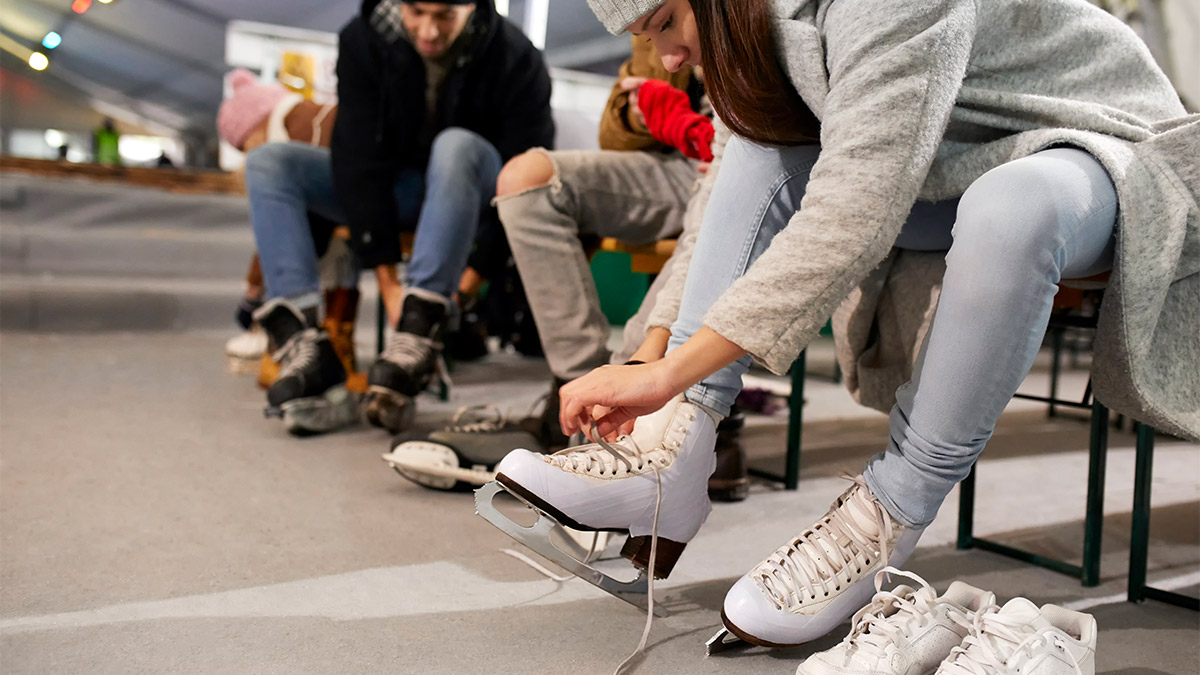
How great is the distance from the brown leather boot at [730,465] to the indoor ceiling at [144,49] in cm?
291

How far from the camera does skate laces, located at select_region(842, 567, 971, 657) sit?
69 cm

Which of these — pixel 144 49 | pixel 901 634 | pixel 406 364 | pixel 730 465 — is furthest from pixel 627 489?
pixel 144 49

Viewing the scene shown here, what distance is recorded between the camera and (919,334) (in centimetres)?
97

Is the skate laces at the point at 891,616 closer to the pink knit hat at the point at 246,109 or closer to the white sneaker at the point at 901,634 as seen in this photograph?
the white sneaker at the point at 901,634

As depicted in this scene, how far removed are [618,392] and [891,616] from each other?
11.3 inches

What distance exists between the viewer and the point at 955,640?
72 cm

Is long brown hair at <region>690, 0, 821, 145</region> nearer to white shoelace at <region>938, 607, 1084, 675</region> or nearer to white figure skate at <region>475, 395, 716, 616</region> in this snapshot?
white figure skate at <region>475, 395, 716, 616</region>

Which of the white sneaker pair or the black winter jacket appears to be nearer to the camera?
the white sneaker pair

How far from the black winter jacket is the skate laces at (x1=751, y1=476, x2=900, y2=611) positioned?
118 cm

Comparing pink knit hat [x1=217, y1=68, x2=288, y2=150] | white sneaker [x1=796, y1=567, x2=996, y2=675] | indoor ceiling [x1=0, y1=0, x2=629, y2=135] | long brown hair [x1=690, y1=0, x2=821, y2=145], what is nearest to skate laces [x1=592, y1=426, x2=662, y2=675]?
white sneaker [x1=796, y1=567, x2=996, y2=675]

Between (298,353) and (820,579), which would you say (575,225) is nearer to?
(298,353)

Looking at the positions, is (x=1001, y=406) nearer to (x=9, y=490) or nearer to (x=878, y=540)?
(x=878, y=540)

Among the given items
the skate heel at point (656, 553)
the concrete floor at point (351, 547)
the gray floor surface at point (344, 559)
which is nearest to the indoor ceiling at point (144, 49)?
the concrete floor at point (351, 547)

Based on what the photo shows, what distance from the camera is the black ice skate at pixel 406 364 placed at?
A: 154 cm
